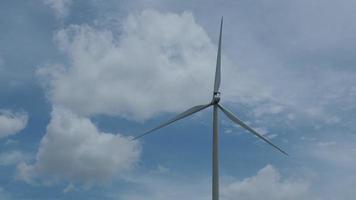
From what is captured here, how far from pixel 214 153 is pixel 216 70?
63.2ft

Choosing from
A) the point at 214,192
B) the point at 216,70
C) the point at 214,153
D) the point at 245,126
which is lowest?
the point at 214,192

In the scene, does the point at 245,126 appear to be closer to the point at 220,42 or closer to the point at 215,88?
the point at 215,88

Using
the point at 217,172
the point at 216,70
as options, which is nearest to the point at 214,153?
the point at 217,172

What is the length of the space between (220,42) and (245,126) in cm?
1784

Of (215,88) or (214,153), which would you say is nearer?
(214,153)

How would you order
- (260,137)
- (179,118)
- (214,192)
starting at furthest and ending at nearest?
(179,118) → (260,137) → (214,192)

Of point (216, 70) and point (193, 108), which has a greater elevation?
point (216, 70)

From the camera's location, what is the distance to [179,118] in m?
109

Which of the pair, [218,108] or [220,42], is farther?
[220,42]

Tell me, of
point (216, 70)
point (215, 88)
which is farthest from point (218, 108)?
point (216, 70)

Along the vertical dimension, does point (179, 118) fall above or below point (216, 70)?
below

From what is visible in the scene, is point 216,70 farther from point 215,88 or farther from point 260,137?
point 260,137

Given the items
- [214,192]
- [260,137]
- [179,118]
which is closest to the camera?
[214,192]

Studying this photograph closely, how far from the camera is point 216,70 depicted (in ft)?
361
